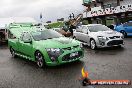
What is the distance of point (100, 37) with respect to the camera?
45.9 ft

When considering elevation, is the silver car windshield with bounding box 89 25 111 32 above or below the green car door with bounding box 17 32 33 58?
above

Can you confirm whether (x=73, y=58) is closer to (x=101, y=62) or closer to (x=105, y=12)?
(x=101, y=62)

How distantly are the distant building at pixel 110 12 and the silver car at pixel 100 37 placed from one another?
19.2 meters

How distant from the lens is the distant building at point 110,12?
34531 mm

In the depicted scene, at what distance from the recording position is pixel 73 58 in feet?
32.2

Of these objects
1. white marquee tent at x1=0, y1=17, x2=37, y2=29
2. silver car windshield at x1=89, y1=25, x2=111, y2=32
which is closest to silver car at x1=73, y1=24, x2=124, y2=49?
silver car windshield at x1=89, y1=25, x2=111, y2=32

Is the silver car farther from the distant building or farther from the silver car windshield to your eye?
the distant building

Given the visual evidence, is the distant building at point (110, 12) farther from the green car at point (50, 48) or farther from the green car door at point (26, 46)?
the green car at point (50, 48)

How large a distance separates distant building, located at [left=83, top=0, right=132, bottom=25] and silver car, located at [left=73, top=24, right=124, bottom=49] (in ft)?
62.9

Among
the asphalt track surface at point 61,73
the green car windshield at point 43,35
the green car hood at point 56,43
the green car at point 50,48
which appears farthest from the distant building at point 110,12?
the green car hood at point 56,43

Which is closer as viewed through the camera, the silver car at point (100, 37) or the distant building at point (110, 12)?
the silver car at point (100, 37)

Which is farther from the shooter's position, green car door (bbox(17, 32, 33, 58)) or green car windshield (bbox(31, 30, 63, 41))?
green car windshield (bbox(31, 30, 63, 41))

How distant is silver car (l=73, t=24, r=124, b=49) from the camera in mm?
13844

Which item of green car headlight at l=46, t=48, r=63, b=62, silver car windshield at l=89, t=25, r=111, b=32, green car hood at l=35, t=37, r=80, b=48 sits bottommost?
green car headlight at l=46, t=48, r=63, b=62
